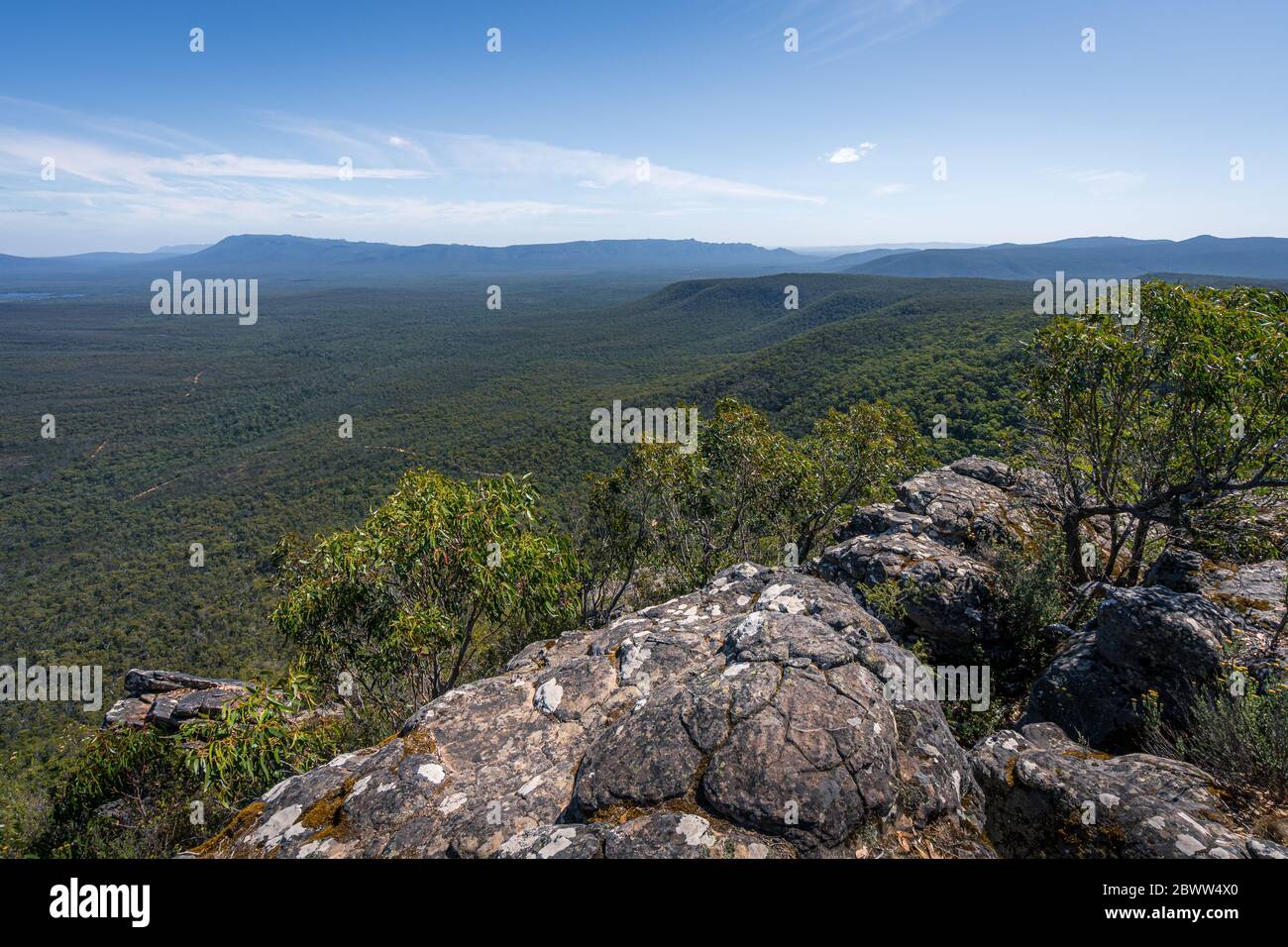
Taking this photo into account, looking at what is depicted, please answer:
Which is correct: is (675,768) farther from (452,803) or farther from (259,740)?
(259,740)

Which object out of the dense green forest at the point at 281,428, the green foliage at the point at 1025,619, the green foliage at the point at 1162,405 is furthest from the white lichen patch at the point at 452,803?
the dense green forest at the point at 281,428

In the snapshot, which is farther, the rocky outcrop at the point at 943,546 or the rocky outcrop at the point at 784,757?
the rocky outcrop at the point at 943,546

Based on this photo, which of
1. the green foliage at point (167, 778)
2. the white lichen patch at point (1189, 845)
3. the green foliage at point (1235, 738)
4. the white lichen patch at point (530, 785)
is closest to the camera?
the white lichen patch at point (1189, 845)

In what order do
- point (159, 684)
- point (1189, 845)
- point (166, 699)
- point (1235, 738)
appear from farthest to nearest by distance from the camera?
point (159, 684), point (166, 699), point (1235, 738), point (1189, 845)

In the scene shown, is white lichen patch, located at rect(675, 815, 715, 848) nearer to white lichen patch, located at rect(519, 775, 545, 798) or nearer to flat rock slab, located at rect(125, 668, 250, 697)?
A: white lichen patch, located at rect(519, 775, 545, 798)

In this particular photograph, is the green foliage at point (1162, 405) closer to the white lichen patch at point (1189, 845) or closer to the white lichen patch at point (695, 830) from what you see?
the white lichen patch at point (1189, 845)

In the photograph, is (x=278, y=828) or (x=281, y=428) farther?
(x=281, y=428)

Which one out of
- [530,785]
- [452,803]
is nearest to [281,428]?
[452,803]

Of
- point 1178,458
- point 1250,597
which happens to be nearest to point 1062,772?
point 1250,597
